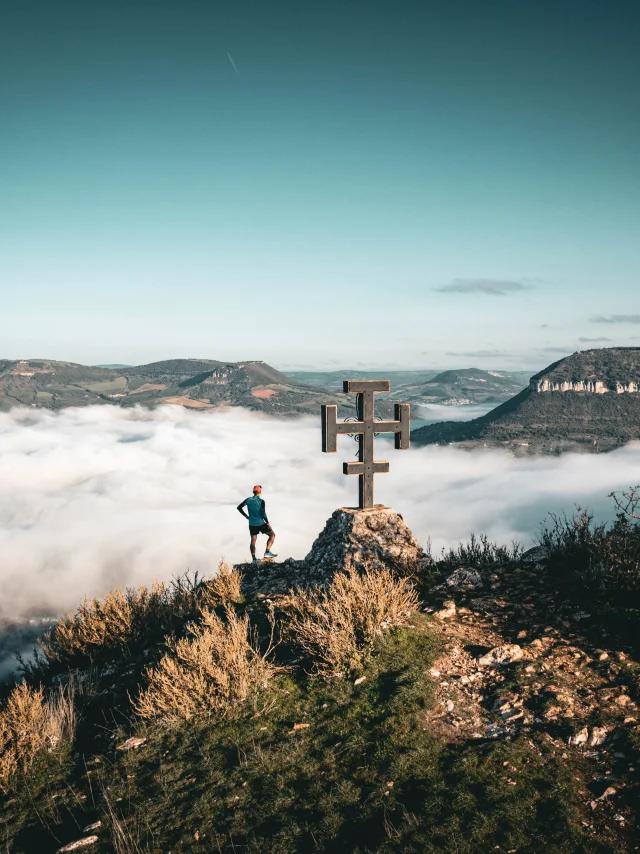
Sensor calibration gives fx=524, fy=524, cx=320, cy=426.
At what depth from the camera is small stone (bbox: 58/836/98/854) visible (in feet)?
14.8

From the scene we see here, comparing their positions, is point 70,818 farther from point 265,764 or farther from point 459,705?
point 459,705

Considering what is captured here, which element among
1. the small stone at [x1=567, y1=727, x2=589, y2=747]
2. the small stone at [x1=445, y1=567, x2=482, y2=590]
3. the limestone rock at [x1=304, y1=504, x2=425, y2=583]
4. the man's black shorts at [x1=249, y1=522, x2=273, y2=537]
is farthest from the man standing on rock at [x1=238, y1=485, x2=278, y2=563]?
the small stone at [x1=567, y1=727, x2=589, y2=747]

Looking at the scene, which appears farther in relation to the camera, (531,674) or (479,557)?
(479,557)

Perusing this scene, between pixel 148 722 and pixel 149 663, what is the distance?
181 cm

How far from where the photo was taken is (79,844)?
455 cm

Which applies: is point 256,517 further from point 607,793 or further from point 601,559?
point 607,793

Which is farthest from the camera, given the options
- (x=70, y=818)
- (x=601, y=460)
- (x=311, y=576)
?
(x=601, y=460)

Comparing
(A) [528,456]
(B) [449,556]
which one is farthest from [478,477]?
(B) [449,556]

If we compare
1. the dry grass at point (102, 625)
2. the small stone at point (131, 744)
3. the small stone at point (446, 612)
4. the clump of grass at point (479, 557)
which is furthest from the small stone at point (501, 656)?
the dry grass at point (102, 625)

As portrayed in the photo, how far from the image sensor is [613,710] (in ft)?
17.3

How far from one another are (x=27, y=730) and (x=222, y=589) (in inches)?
151

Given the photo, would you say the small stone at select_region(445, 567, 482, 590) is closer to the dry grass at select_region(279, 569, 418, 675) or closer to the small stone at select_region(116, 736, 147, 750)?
the dry grass at select_region(279, 569, 418, 675)

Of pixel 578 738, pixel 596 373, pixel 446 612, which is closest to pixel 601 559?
pixel 446 612

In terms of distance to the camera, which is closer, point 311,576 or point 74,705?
point 74,705
